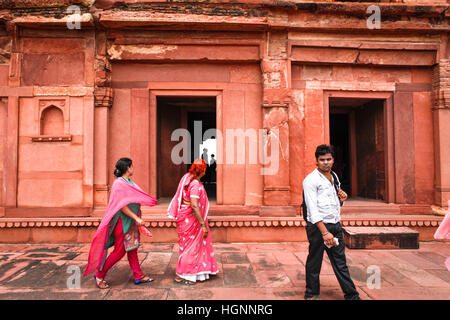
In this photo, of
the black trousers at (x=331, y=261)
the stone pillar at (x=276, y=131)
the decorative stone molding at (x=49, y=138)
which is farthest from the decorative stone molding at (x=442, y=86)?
the decorative stone molding at (x=49, y=138)

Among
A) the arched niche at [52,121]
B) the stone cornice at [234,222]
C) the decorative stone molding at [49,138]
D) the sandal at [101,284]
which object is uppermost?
the arched niche at [52,121]

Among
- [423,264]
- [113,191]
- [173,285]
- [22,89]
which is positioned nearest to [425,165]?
[423,264]

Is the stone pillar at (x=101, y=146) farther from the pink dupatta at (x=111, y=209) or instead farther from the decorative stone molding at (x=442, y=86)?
the decorative stone molding at (x=442, y=86)

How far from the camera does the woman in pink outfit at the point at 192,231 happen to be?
12.0 ft

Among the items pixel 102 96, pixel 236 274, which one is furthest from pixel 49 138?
pixel 236 274

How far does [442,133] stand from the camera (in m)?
5.98

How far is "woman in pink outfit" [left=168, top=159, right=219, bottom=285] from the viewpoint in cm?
364

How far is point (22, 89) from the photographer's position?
5777 mm

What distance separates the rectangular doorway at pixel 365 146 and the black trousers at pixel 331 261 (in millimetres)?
4233

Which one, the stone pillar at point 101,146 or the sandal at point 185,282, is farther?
the stone pillar at point 101,146

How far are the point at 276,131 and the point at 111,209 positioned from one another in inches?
141

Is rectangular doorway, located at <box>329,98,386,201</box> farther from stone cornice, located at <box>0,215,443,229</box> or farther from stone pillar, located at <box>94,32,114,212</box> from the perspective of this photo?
stone pillar, located at <box>94,32,114,212</box>

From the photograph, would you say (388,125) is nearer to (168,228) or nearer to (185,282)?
(168,228)

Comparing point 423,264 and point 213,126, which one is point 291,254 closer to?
point 423,264
